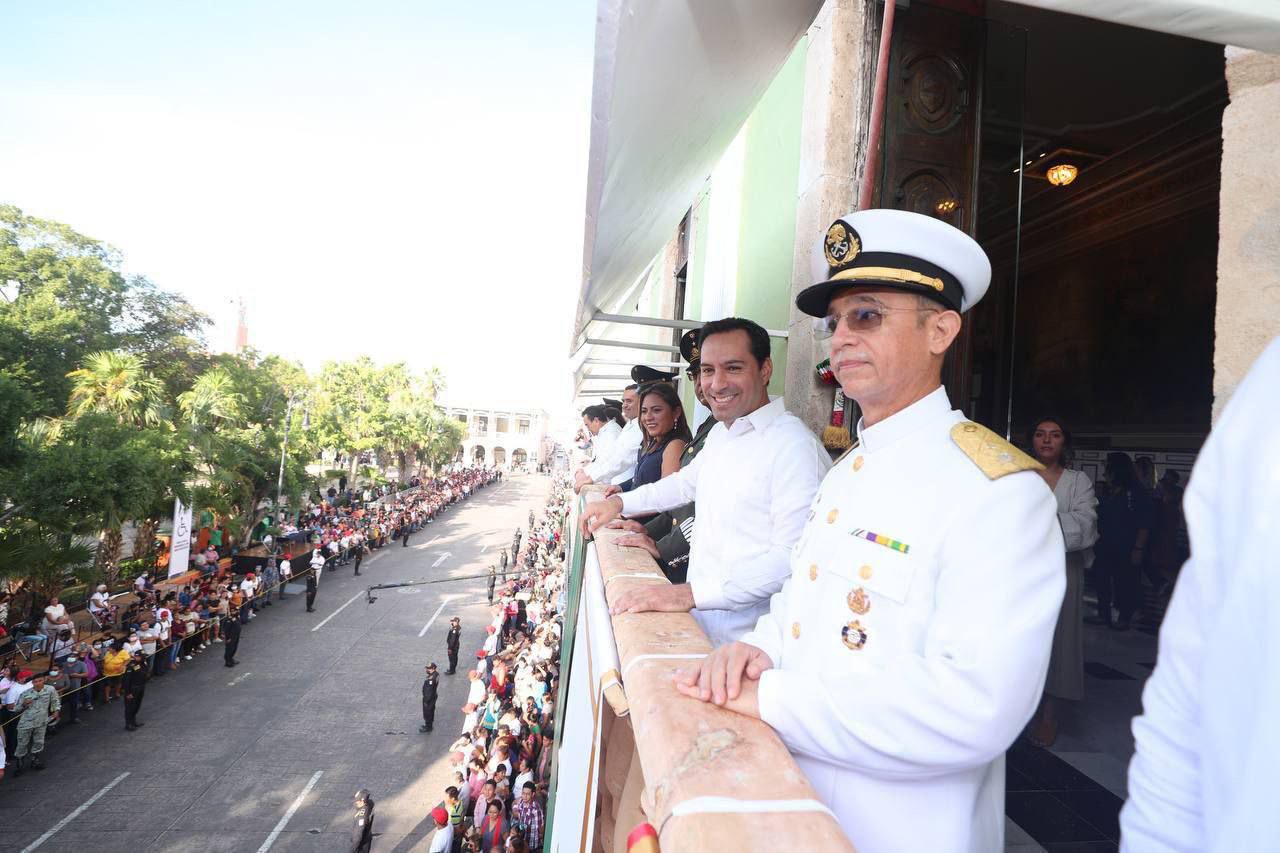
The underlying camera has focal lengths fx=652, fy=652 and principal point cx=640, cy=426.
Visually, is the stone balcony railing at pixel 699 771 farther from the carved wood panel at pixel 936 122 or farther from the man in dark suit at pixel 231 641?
the man in dark suit at pixel 231 641

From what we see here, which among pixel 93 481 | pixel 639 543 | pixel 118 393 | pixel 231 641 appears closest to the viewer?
pixel 639 543

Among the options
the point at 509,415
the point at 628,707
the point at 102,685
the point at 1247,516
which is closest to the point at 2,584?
the point at 102,685

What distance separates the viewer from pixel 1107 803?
2.89m

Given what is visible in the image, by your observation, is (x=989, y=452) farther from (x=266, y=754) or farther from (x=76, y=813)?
(x=266, y=754)

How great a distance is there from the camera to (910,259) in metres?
1.58

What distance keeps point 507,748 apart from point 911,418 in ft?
29.2

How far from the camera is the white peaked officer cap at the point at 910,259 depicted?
1567 millimetres

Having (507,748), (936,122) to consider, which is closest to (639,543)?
(936,122)

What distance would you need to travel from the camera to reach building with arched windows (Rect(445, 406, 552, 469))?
95.9m

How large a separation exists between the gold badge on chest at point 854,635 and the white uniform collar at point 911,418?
1.44ft

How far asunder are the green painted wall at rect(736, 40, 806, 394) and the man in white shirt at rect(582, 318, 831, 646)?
81.8 inches

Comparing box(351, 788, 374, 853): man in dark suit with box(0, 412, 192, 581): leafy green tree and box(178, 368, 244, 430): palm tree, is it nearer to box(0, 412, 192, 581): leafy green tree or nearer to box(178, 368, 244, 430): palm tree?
box(0, 412, 192, 581): leafy green tree

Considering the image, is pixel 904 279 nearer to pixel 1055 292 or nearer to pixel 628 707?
pixel 628 707

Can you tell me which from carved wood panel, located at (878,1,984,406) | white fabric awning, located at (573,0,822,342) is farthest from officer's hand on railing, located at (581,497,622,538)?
carved wood panel, located at (878,1,984,406)
